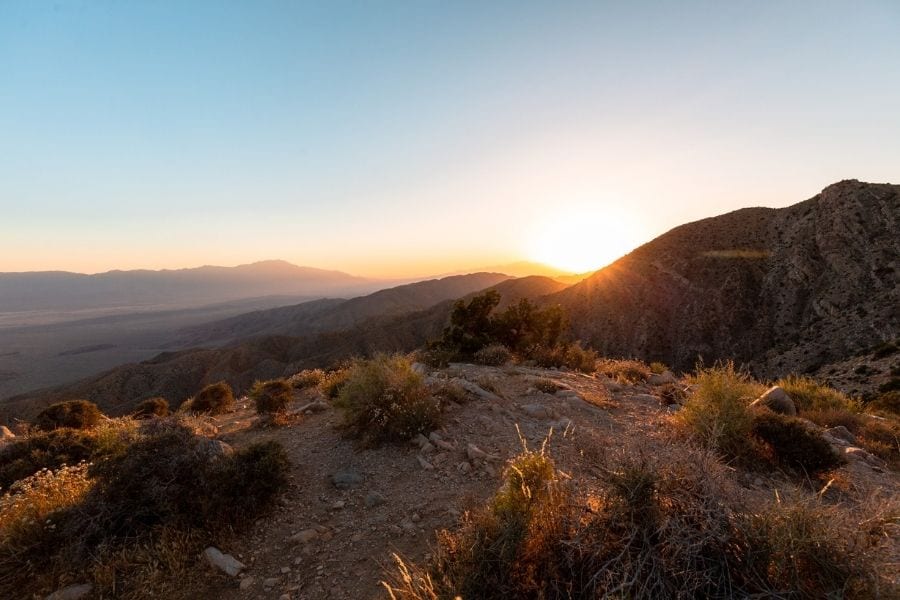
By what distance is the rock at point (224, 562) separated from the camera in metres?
4.31

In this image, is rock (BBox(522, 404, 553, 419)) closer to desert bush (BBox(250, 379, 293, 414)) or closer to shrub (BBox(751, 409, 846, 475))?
shrub (BBox(751, 409, 846, 475))

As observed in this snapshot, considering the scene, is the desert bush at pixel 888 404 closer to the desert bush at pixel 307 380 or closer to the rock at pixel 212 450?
the desert bush at pixel 307 380

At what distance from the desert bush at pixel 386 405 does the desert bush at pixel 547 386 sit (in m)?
3.54

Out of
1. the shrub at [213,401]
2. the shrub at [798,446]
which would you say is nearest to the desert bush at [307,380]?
the shrub at [213,401]

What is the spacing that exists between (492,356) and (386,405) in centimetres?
748

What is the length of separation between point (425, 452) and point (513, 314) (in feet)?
41.5

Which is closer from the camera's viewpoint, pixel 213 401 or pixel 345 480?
pixel 345 480

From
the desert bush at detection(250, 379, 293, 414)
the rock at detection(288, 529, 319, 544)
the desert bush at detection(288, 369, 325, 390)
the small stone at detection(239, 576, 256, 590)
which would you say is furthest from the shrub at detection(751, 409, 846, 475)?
the desert bush at detection(288, 369, 325, 390)

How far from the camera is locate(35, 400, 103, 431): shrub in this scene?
482 inches

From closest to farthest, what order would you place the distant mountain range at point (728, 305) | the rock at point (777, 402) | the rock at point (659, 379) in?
the rock at point (777, 402), the rock at point (659, 379), the distant mountain range at point (728, 305)

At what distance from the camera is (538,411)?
8.66 meters

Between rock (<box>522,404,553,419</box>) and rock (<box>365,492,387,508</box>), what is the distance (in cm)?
403

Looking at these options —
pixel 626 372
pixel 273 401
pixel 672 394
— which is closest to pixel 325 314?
pixel 273 401

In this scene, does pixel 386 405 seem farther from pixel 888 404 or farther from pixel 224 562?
pixel 888 404
